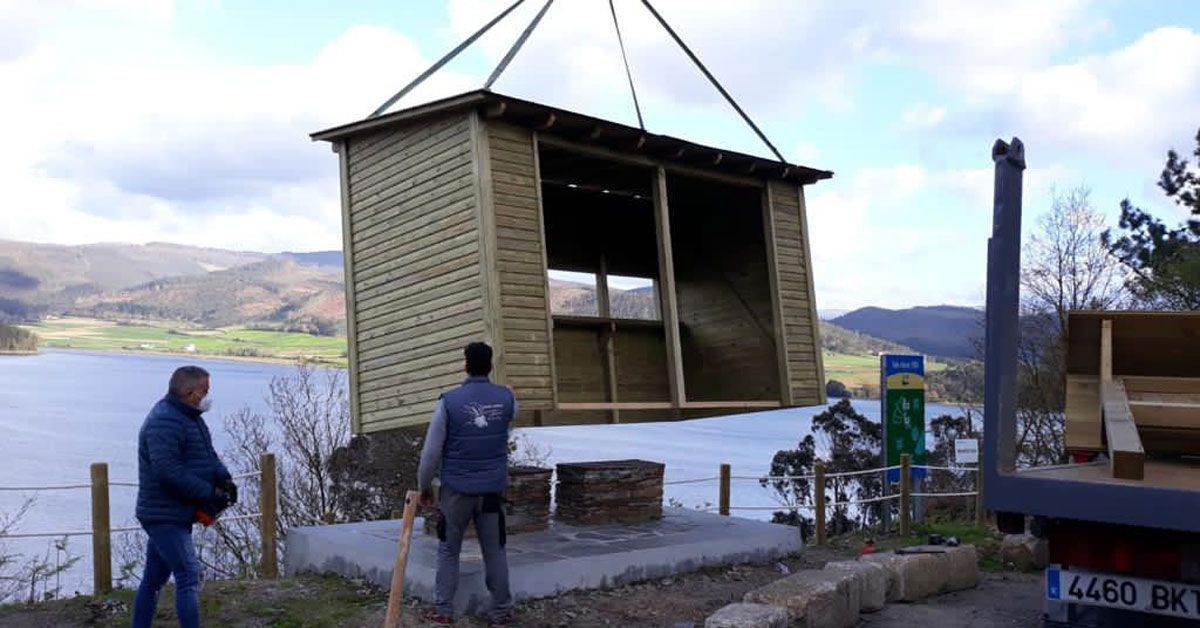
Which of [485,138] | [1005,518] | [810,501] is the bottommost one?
[810,501]

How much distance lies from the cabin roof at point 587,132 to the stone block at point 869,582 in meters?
4.50

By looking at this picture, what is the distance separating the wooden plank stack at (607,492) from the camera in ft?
32.1

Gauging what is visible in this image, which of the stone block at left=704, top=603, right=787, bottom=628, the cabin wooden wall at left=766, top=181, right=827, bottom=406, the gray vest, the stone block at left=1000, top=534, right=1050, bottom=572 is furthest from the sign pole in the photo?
the gray vest

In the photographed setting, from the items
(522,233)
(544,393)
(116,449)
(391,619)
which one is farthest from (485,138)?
(116,449)

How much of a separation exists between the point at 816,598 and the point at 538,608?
2106 millimetres

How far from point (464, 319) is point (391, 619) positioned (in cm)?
360

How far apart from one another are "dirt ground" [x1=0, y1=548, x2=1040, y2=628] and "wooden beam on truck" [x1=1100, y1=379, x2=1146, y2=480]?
11.4 feet

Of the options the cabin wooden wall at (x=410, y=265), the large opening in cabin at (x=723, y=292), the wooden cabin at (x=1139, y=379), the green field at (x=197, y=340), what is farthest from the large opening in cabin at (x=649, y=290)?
the green field at (x=197, y=340)

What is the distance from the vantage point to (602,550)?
8.56 metres

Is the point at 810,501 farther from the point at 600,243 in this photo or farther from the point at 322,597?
the point at 322,597

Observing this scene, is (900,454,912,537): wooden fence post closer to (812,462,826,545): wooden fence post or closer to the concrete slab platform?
(812,462,826,545): wooden fence post

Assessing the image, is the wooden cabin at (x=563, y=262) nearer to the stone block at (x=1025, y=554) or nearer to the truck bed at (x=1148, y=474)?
the stone block at (x=1025, y=554)

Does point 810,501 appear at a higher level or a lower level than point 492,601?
lower

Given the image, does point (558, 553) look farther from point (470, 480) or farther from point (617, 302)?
point (617, 302)
